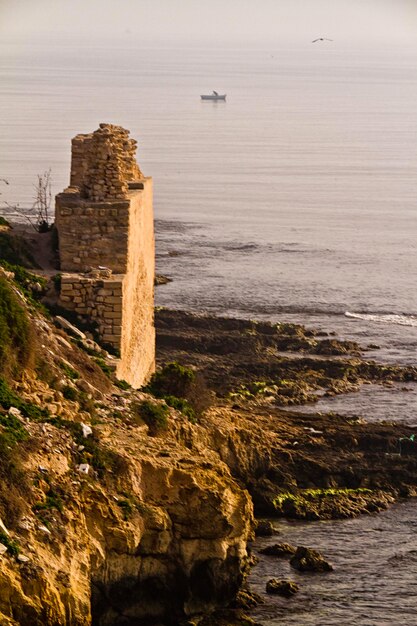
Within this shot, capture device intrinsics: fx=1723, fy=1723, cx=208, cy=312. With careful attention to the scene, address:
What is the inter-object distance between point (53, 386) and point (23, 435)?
2.70 m

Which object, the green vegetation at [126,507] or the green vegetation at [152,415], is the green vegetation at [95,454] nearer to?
the green vegetation at [126,507]

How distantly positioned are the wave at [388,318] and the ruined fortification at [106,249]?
2057cm

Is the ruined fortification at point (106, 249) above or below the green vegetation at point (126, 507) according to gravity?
above

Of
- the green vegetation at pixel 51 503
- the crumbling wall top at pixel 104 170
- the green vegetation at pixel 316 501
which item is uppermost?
the crumbling wall top at pixel 104 170

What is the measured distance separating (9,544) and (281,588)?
6871 mm

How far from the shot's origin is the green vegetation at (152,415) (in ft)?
85.3

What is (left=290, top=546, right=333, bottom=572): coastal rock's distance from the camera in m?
27.2

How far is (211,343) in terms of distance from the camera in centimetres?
4578

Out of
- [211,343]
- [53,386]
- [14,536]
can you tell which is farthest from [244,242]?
[14,536]

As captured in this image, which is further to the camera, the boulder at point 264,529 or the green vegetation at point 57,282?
the green vegetation at point 57,282

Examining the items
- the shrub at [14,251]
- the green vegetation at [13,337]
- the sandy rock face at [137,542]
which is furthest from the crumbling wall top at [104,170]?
the sandy rock face at [137,542]

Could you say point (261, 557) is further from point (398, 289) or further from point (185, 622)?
point (398, 289)

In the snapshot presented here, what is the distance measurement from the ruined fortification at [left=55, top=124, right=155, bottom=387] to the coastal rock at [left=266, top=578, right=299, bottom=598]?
4.62 metres

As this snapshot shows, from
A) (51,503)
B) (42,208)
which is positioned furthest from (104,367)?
(42,208)
